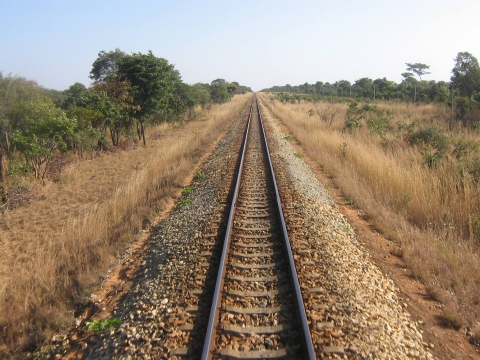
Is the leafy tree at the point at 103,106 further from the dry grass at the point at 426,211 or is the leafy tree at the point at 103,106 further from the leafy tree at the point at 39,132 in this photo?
the dry grass at the point at 426,211

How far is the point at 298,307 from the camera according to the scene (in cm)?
415

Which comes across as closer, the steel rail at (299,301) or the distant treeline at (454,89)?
the steel rail at (299,301)

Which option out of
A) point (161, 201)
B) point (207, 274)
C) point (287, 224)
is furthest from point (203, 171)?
point (207, 274)

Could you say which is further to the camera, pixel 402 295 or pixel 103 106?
pixel 103 106

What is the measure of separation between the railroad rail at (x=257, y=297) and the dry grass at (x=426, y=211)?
2.06 m

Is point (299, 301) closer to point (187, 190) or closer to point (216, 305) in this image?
point (216, 305)

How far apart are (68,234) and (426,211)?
7.94m

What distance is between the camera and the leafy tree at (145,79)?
18.0 m

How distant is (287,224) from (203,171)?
6.15 m

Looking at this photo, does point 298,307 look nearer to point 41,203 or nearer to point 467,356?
point 467,356

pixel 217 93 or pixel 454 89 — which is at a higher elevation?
pixel 217 93

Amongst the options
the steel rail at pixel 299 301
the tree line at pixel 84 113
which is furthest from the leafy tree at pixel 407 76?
the steel rail at pixel 299 301

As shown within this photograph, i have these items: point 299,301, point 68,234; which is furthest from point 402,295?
point 68,234

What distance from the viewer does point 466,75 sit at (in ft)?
79.8
